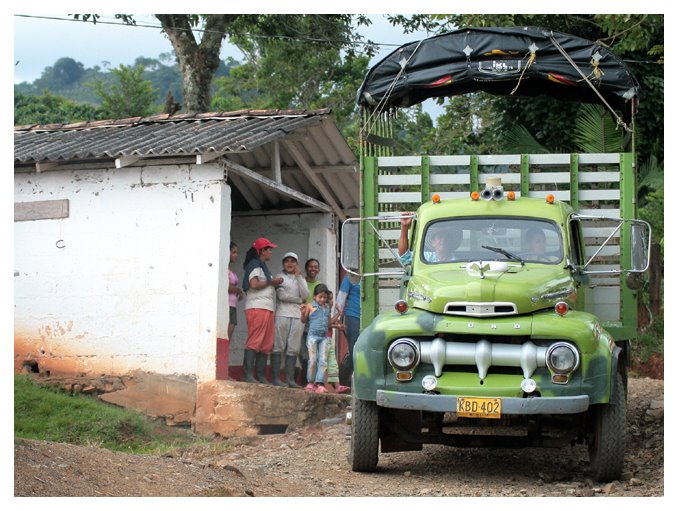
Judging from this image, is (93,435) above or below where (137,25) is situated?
below

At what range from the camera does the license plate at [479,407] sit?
325 inches

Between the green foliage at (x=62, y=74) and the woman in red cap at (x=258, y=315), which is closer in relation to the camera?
the woman in red cap at (x=258, y=315)

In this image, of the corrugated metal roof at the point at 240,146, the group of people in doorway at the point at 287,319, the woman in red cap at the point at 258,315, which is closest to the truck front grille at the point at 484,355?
the corrugated metal roof at the point at 240,146

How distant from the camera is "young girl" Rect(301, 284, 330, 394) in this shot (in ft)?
47.1

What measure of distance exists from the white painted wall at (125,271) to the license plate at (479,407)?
538 centimetres

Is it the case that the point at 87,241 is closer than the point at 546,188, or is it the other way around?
the point at 546,188

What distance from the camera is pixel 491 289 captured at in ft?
A: 28.7

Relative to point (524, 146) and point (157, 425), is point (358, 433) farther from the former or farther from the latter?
point (524, 146)

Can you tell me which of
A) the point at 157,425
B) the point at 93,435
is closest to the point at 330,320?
the point at 157,425

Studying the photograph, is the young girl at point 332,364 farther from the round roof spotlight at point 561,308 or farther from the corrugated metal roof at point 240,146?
the round roof spotlight at point 561,308

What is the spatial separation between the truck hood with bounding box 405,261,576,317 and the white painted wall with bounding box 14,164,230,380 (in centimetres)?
448

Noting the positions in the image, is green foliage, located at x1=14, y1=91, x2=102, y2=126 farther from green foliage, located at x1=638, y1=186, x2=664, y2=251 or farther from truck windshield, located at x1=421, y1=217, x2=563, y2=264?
truck windshield, located at x1=421, y1=217, x2=563, y2=264

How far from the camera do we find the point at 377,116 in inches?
474

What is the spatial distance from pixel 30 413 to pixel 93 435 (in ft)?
2.78
